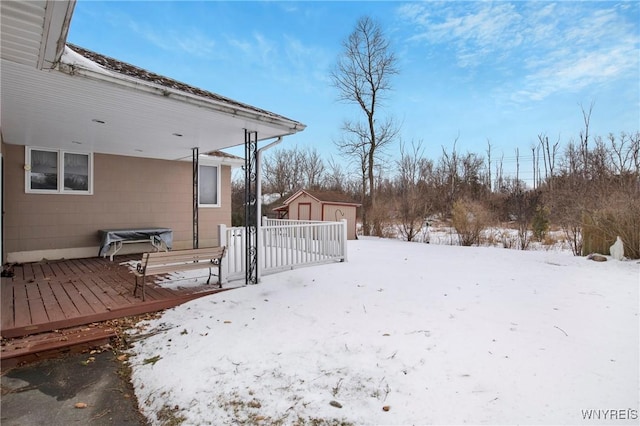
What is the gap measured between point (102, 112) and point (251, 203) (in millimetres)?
2564

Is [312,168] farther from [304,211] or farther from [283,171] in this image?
[304,211]

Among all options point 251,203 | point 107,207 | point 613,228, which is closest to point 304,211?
point 107,207

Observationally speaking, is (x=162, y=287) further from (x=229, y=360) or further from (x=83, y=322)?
(x=229, y=360)

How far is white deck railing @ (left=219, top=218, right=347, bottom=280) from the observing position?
18.7 feet

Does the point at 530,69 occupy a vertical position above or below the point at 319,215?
above

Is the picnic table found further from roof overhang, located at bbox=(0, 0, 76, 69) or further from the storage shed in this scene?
the storage shed

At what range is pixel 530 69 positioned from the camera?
12703 millimetres

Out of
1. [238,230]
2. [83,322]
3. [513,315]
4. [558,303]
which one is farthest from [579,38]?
[83,322]

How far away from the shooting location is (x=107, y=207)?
791 centimetres

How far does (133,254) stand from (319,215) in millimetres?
7572

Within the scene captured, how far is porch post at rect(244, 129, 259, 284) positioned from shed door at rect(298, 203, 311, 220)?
8.98 meters

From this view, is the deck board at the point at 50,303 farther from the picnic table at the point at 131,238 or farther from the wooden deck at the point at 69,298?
the picnic table at the point at 131,238

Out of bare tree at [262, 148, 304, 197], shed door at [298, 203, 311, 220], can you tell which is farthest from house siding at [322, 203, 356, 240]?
bare tree at [262, 148, 304, 197]

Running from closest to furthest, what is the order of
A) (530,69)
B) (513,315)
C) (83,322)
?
(83,322) < (513,315) < (530,69)
